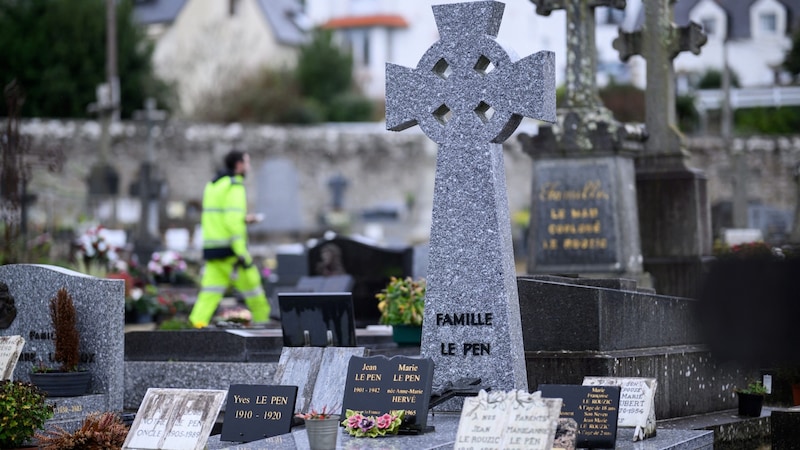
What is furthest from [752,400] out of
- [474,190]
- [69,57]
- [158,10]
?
[158,10]

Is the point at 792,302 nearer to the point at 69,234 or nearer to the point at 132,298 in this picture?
the point at 132,298

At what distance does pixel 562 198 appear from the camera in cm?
1410

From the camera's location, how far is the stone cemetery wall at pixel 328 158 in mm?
45938

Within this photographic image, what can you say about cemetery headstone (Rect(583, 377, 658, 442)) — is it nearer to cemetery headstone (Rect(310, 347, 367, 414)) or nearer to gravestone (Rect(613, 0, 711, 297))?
cemetery headstone (Rect(310, 347, 367, 414))

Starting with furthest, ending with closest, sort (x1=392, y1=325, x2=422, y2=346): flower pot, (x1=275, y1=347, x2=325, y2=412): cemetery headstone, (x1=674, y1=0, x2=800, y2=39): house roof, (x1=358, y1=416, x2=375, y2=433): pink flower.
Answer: (x1=674, y1=0, x2=800, y2=39): house roof, (x1=392, y1=325, x2=422, y2=346): flower pot, (x1=275, y1=347, x2=325, y2=412): cemetery headstone, (x1=358, y1=416, x2=375, y2=433): pink flower

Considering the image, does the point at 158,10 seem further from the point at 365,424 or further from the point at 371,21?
the point at 365,424

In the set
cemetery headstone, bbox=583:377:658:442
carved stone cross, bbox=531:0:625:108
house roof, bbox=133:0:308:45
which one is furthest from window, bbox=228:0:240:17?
cemetery headstone, bbox=583:377:658:442

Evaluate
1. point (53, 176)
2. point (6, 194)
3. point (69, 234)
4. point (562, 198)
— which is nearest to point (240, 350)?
point (562, 198)

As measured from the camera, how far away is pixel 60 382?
29.1 feet

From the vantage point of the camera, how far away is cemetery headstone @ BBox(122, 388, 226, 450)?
278 inches

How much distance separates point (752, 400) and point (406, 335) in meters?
2.77

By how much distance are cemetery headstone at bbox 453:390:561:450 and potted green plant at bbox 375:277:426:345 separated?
414 cm

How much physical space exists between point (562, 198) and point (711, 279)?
30.3 ft

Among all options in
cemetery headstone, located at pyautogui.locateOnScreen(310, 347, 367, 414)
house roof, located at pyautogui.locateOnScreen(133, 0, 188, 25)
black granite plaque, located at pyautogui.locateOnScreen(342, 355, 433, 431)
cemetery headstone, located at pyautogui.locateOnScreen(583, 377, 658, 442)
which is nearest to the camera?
black granite plaque, located at pyautogui.locateOnScreen(342, 355, 433, 431)
